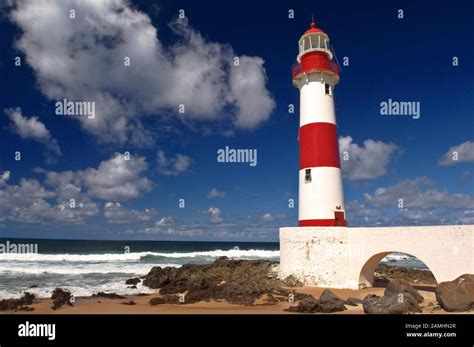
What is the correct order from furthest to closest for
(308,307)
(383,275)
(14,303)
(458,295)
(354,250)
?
→ (383,275), (354,250), (14,303), (308,307), (458,295)

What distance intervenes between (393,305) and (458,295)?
1628 millimetres

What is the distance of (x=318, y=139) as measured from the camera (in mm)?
14859

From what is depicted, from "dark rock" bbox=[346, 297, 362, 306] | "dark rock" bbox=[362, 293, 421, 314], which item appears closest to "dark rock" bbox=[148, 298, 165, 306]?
"dark rock" bbox=[346, 297, 362, 306]

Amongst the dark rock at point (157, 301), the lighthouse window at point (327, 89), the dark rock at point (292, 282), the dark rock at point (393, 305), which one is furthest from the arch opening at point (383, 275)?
the dark rock at point (157, 301)

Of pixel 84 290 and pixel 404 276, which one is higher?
pixel 84 290

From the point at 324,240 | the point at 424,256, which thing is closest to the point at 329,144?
the point at 324,240

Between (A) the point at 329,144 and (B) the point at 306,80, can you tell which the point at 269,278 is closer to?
(A) the point at 329,144

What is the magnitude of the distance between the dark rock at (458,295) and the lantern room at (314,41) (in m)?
9.84

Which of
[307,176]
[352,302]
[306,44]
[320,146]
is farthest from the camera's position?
[306,44]

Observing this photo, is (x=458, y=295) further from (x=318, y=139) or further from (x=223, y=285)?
(x=223, y=285)

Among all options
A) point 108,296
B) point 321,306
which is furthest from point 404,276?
point 108,296
